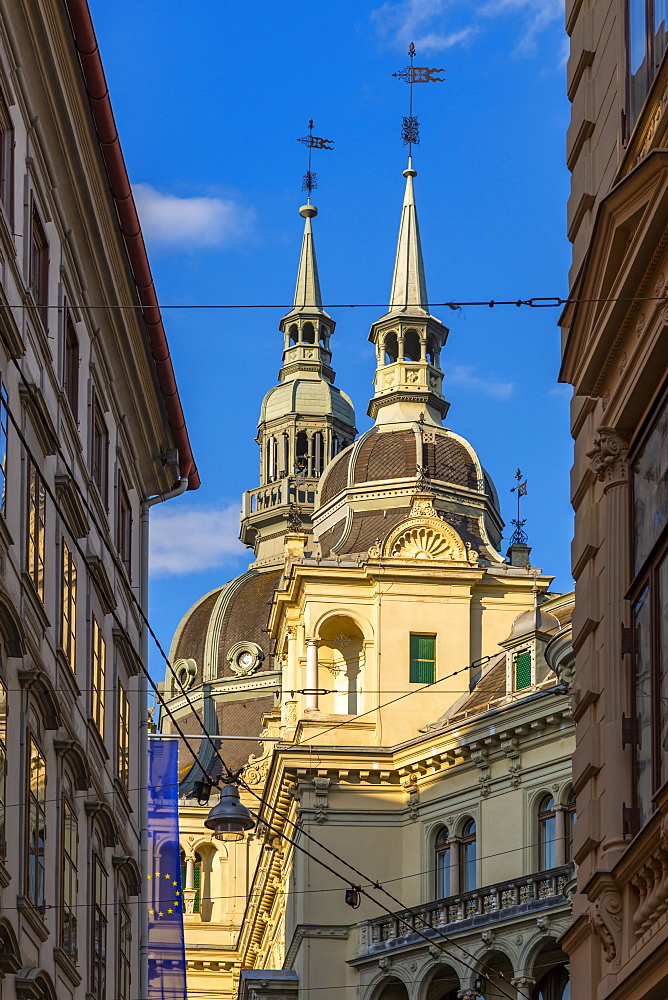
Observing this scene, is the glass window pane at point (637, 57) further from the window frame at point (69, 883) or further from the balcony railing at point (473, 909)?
the balcony railing at point (473, 909)

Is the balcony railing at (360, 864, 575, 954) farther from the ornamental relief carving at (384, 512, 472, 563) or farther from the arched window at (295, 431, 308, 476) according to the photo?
the arched window at (295, 431, 308, 476)

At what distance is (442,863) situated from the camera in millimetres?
48812

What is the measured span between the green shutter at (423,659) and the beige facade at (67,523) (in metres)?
22.8

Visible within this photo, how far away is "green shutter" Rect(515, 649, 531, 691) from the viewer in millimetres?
48125

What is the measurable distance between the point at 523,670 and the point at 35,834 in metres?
29.0

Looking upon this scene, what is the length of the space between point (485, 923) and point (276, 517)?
71.4m

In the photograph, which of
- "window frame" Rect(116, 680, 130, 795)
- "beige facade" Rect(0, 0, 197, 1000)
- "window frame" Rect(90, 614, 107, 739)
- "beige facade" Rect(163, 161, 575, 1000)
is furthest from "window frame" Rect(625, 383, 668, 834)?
"beige facade" Rect(163, 161, 575, 1000)

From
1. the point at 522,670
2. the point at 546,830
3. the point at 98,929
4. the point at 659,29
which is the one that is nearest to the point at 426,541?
the point at 522,670

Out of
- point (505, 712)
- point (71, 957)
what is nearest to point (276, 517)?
point (505, 712)

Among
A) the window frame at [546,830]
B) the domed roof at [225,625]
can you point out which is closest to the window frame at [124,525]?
the window frame at [546,830]

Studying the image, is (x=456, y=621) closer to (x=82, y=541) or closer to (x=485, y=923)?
(x=485, y=923)

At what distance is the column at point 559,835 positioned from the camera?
143 ft

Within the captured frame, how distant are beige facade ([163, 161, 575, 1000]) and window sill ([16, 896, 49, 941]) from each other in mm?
16623

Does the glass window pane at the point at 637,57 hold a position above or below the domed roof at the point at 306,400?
below
